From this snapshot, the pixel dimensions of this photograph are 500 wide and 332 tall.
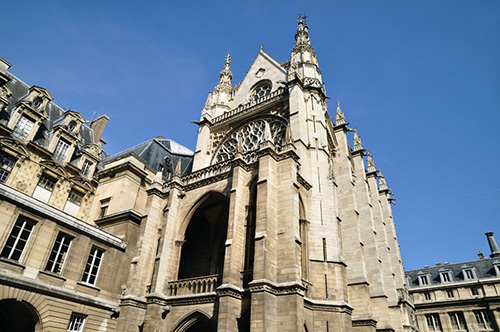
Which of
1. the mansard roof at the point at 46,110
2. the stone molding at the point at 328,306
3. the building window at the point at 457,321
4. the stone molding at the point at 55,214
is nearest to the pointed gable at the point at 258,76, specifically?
the mansard roof at the point at 46,110

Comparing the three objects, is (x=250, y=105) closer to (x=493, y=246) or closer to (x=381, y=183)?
(x=381, y=183)

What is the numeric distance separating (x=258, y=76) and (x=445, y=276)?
95.3ft

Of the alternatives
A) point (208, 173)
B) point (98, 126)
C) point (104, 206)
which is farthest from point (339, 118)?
point (98, 126)

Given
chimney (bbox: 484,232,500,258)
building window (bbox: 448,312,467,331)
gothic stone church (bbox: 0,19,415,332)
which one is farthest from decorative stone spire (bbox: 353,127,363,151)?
chimney (bbox: 484,232,500,258)

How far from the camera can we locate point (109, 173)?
749 inches

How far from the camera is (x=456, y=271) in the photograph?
33688 mm

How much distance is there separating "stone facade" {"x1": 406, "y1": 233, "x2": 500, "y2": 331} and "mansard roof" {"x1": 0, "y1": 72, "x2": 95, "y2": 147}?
115ft

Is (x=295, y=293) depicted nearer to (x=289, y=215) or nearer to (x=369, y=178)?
(x=289, y=215)

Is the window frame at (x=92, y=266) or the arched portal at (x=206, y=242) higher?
the arched portal at (x=206, y=242)

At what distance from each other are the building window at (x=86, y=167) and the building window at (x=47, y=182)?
6.63ft

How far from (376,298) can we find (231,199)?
10.9 m

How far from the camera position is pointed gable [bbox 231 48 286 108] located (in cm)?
2273

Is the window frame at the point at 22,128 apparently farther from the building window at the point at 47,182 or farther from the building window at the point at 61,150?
the building window at the point at 47,182

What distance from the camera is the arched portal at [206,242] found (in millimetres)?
16188
